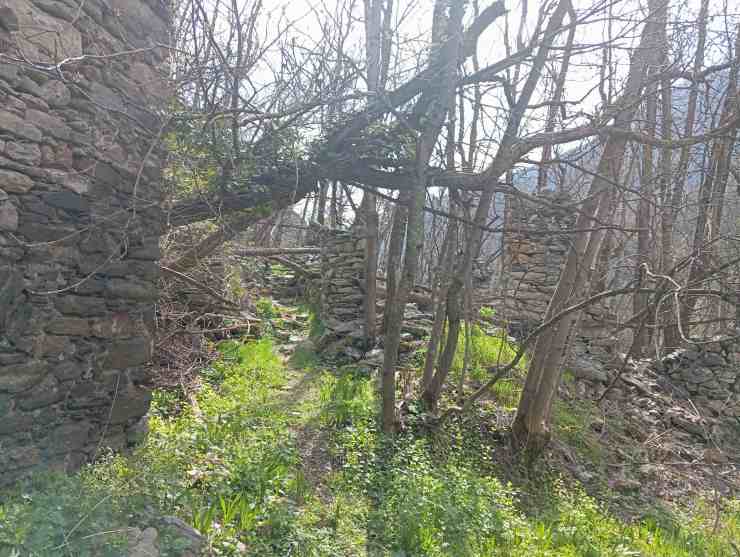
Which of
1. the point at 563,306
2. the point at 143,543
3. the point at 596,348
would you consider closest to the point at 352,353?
the point at 563,306

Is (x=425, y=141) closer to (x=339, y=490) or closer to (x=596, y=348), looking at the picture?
(x=339, y=490)

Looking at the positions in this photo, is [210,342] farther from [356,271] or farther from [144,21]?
[144,21]

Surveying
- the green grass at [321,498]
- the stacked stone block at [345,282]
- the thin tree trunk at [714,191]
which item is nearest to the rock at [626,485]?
the green grass at [321,498]

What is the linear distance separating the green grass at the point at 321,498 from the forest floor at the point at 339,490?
12 mm

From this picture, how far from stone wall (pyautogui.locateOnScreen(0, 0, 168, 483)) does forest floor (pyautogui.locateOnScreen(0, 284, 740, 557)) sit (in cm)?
37

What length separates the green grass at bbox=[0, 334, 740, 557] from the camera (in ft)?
7.68

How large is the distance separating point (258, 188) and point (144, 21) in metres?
1.37

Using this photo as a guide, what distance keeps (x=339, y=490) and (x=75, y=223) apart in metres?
2.62

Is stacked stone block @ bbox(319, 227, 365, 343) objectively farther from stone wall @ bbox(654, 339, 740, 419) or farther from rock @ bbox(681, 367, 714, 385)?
rock @ bbox(681, 367, 714, 385)

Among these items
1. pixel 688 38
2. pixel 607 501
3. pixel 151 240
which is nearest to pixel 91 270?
pixel 151 240

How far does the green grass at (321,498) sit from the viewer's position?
2.34 metres

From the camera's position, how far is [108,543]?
2.00 m

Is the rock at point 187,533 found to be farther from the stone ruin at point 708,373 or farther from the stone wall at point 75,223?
the stone ruin at point 708,373

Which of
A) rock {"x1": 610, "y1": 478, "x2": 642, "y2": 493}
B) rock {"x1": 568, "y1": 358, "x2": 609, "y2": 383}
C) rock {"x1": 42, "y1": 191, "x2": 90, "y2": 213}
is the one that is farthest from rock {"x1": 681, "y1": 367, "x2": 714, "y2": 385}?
rock {"x1": 42, "y1": 191, "x2": 90, "y2": 213}
